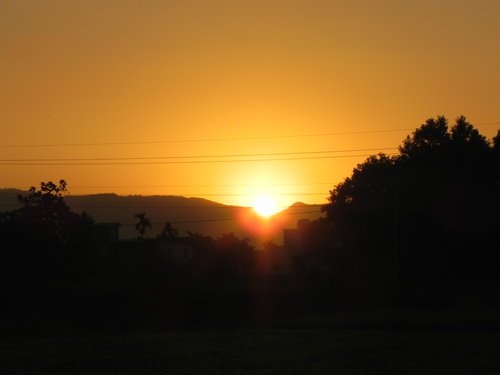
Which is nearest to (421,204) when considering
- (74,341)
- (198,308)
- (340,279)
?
(340,279)

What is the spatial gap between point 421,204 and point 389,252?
4.45 meters

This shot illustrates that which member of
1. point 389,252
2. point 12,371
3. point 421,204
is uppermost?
point 421,204

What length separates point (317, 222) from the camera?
238 feet

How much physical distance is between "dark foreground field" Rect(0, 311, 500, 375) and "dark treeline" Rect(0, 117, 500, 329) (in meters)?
11.0

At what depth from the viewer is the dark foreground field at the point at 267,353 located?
18141 millimetres

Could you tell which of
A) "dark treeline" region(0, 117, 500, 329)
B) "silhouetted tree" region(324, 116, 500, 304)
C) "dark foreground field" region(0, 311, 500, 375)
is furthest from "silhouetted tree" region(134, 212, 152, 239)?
"dark foreground field" region(0, 311, 500, 375)

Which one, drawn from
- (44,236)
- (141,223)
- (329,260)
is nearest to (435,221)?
(329,260)

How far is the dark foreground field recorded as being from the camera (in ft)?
59.5

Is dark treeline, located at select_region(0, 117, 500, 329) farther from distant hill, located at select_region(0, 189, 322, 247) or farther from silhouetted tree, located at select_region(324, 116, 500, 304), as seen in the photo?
distant hill, located at select_region(0, 189, 322, 247)

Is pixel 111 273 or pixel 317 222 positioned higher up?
pixel 317 222

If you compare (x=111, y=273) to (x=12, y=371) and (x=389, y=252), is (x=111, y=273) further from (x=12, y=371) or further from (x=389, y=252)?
(x=12, y=371)

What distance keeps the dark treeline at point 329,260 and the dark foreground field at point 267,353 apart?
431 inches

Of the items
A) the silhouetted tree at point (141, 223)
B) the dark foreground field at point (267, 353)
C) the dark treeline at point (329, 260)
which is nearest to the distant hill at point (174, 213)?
the silhouetted tree at point (141, 223)

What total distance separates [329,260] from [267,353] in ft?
157
